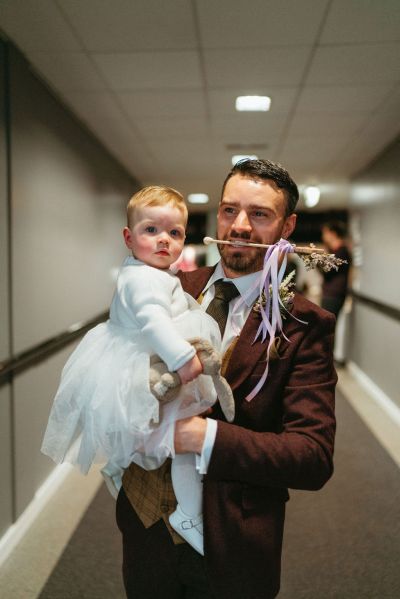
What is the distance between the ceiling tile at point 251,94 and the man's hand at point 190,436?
8.61 feet

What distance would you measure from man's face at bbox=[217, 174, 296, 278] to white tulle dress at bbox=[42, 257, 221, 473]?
171 mm

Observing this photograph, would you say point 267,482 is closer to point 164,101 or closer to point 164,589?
point 164,589

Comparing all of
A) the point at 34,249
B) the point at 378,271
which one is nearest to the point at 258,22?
the point at 34,249

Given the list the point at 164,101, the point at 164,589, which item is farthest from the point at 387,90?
the point at 164,589

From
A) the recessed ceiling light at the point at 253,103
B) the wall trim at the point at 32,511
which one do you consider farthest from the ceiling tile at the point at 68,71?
the wall trim at the point at 32,511

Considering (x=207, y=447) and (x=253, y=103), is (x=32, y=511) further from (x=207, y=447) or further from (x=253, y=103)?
(x=253, y=103)

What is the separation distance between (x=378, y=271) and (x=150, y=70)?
3.40 m

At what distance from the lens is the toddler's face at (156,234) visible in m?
1.14

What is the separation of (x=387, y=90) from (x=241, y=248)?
255cm

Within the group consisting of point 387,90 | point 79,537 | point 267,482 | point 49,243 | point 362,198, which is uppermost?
point 387,90

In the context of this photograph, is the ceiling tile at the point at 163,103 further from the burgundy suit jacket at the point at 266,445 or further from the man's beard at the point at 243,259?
the burgundy suit jacket at the point at 266,445

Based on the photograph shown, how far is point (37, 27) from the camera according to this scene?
223 cm

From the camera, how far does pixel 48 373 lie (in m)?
3.07

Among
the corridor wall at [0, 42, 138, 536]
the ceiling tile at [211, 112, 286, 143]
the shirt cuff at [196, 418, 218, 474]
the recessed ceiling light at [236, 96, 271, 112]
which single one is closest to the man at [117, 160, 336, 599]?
the shirt cuff at [196, 418, 218, 474]
